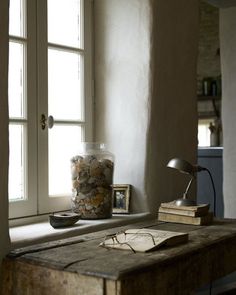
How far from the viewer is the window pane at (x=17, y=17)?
7.55 feet

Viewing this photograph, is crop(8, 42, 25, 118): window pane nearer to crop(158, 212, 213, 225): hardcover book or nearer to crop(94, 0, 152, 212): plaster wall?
crop(94, 0, 152, 212): plaster wall

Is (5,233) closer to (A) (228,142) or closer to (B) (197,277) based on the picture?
(B) (197,277)

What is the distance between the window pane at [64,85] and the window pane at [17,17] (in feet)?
0.70

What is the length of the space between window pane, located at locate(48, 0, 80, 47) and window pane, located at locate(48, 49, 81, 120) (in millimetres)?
67

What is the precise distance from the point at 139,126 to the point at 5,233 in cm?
102

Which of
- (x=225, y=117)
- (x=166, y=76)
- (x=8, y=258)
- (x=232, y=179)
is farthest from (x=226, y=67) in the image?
(x=8, y=258)

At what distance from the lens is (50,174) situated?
2.51 m

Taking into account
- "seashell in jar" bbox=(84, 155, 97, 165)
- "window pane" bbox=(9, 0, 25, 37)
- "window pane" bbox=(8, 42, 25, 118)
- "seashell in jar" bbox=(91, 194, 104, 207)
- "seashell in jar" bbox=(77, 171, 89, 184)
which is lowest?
"seashell in jar" bbox=(91, 194, 104, 207)

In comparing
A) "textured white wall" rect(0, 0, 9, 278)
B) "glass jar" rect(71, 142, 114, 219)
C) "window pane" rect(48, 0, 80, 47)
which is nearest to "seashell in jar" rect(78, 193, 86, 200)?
"glass jar" rect(71, 142, 114, 219)

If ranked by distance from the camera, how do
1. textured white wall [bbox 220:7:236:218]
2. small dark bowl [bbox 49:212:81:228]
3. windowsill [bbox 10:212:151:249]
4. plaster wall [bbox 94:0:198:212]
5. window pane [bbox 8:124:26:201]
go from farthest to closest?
textured white wall [bbox 220:7:236:218], plaster wall [bbox 94:0:198:212], window pane [bbox 8:124:26:201], small dark bowl [bbox 49:212:81:228], windowsill [bbox 10:212:151:249]

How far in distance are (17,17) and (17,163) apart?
0.68 metres

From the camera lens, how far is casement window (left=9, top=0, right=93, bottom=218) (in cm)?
230

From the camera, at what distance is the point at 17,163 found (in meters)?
2.30

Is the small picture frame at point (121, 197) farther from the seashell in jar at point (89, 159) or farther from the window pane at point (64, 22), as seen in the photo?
the window pane at point (64, 22)
